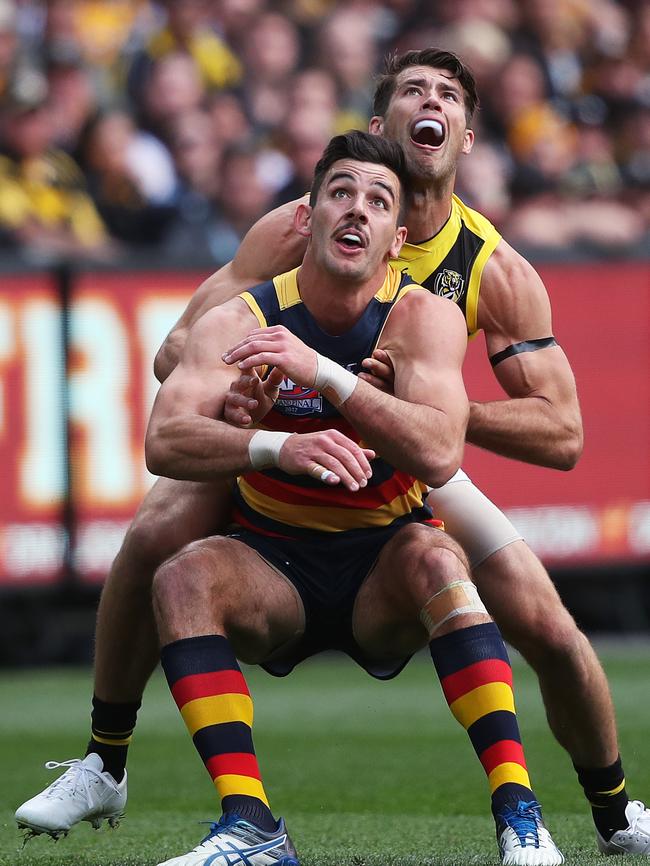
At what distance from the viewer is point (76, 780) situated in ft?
16.7

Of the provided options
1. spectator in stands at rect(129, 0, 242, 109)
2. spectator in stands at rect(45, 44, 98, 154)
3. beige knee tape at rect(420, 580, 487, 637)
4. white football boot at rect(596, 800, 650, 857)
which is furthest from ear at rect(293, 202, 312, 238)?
spectator in stands at rect(129, 0, 242, 109)

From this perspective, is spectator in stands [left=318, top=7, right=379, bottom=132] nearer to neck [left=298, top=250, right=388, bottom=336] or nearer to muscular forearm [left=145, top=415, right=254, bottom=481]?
neck [left=298, top=250, right=388, bottom=336]

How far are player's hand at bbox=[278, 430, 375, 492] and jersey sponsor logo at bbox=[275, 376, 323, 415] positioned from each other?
0.41m

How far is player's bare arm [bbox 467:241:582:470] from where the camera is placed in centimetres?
512

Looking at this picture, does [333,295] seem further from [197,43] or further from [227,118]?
[197,43]

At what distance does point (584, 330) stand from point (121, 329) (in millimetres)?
2930

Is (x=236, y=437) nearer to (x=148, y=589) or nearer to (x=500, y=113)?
(x=148, y=589)

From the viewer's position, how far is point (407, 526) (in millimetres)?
4523

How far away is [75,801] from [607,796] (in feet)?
5.33

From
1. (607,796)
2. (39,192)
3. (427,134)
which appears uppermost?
(39,192)

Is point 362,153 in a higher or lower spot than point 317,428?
higher

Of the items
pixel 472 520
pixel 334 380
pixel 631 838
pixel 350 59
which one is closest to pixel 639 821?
pixel 631 838

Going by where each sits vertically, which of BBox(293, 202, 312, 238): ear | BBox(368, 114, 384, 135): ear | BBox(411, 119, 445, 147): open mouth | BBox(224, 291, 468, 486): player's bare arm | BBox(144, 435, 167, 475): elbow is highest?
BBox(368, 114, 384, 135): ear

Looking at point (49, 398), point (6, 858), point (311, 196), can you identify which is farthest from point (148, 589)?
point (49, 398)
